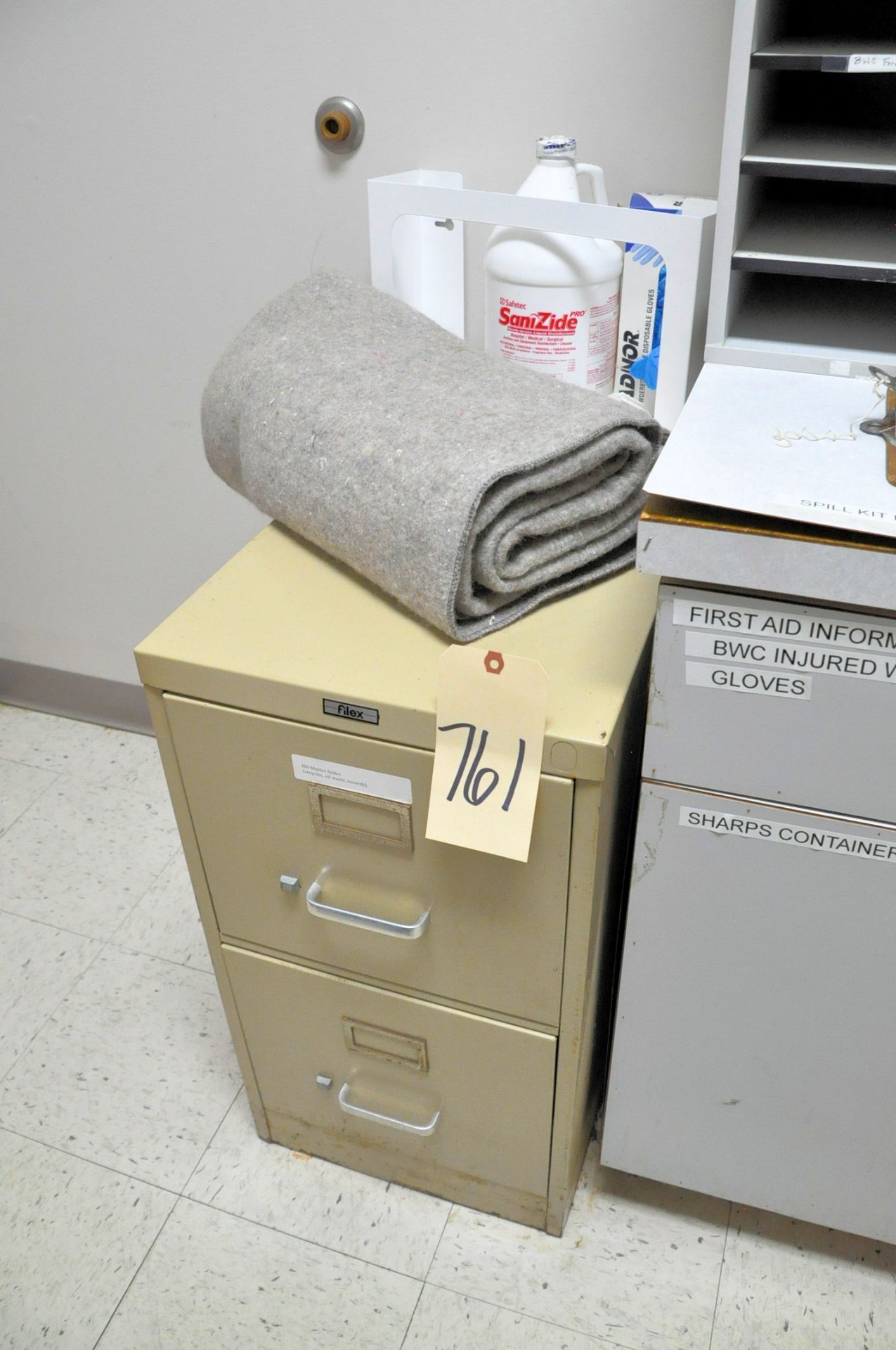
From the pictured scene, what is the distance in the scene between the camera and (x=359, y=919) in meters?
0.82

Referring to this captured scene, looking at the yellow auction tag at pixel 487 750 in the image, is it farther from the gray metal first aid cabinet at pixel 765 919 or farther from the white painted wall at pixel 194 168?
the white painted wall at pixel 194 168

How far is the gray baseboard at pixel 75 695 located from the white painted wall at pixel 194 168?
0.15 meters

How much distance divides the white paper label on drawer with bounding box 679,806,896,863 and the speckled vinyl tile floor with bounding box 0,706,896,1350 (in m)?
0.57

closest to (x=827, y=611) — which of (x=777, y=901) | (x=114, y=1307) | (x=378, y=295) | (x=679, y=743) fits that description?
(x=679, y=743)

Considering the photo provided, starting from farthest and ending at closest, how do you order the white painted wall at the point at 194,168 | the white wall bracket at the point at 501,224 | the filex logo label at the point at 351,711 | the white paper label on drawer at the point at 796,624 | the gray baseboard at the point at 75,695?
the gray baseboard at the point at 75,695 < the white painted wall at the point at 194,168 < the white wall bracket at the point at 501,224 < the filex logo label at the point at 351,711 < the white paper label on drawer at the point at 796,624

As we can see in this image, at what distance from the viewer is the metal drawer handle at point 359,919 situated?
2.65 ft

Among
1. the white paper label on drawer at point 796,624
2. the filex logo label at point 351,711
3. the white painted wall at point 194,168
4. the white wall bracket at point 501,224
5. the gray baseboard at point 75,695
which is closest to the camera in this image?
the white paper label on drawer at point 796,624

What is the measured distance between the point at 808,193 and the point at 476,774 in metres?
0.62

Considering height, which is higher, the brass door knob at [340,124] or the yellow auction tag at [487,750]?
the brass door knob at [340,124]

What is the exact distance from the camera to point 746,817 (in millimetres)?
729

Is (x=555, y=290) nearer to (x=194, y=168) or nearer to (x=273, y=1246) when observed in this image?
(x=194, y=168)

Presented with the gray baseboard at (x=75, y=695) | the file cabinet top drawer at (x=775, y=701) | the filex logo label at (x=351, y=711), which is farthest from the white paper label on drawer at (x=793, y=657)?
the gray baseboard at (x=75, y=695)

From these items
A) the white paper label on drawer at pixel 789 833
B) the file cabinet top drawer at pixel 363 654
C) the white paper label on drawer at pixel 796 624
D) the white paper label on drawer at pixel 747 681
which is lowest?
the white paper label on drawer at pixel 789 833

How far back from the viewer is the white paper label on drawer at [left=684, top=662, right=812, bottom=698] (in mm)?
650
